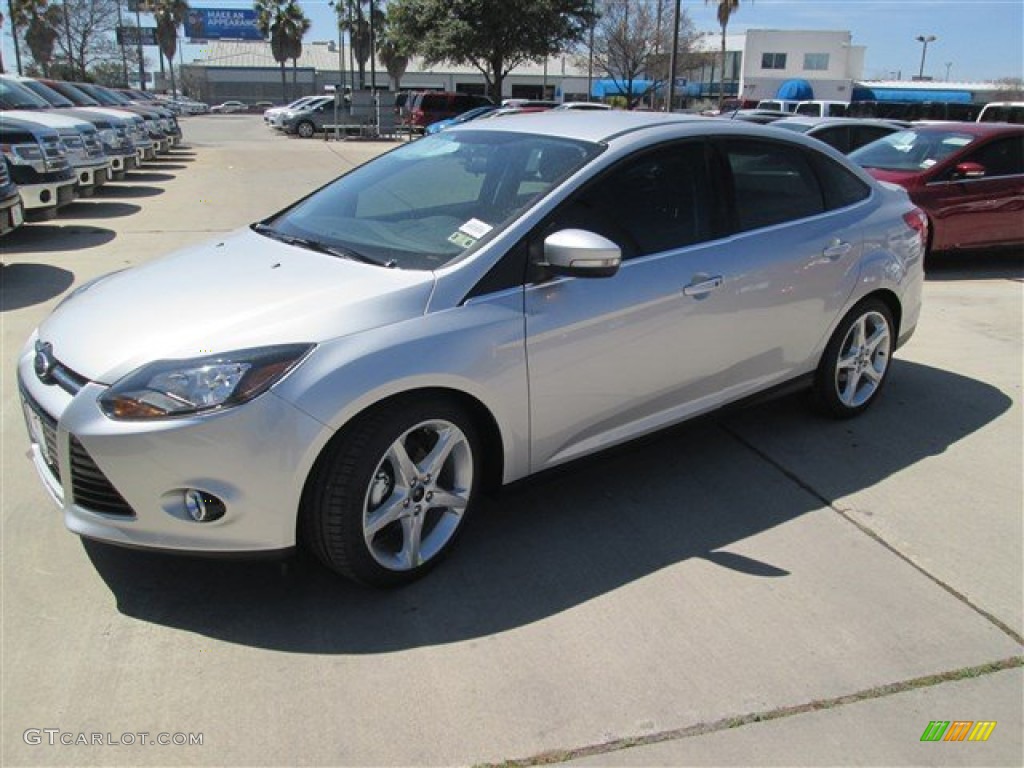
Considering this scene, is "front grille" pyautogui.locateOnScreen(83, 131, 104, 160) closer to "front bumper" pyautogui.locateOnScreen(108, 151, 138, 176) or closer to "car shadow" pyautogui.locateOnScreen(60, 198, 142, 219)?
"car shadow" pyautogui.locateOnScreen(60, 198, 142, 219)

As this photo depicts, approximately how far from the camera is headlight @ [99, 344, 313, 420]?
2660 mm

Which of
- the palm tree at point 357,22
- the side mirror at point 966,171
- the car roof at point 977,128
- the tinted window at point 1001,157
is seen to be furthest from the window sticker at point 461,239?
the palm tree at point 357,22

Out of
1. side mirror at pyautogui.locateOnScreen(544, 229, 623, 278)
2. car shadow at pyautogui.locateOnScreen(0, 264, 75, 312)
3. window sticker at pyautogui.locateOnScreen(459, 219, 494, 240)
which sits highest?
window sticker at pyautogui.locateOnScreen(459, 219, 494, 240)

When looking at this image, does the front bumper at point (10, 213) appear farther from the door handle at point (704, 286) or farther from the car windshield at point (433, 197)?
the door handle at point (704, 286)

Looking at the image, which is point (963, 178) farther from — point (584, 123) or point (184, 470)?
point (184, 470)

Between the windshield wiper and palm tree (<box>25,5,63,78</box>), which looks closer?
the windshield wiper

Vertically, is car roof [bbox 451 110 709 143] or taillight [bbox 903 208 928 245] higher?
car roof [bbox 451 110 709 143]

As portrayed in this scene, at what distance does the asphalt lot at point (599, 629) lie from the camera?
247 centimetres

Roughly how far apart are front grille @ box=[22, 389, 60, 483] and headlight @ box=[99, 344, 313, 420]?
0.30 metres

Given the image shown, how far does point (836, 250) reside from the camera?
4.37 metres

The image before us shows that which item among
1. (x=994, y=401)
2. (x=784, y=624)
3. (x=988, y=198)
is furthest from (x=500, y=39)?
(x=784, y=624)

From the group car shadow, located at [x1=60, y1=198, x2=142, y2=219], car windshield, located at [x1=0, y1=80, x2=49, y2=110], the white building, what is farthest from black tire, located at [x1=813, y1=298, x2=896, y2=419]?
the white building

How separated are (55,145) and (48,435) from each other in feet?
29.9

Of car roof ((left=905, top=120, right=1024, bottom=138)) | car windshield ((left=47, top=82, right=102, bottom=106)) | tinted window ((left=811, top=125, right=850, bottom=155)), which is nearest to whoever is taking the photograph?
car roof ((left=905, top=120, right=1024, bottom=138))
